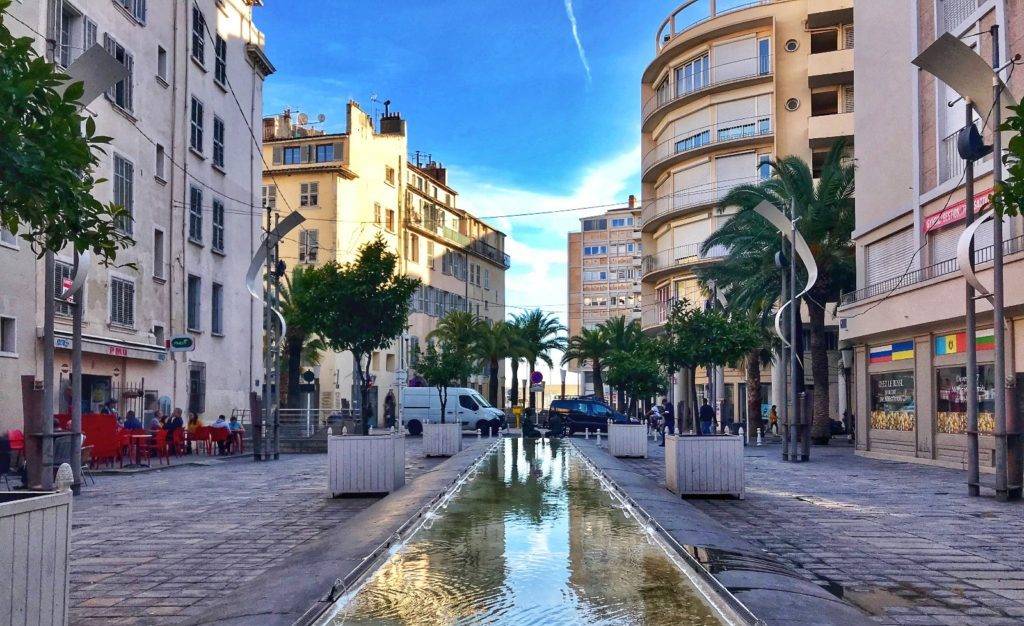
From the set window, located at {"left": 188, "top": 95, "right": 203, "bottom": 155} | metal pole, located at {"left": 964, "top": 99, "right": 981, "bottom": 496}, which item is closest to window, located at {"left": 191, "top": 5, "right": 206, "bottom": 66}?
window, located at {"left": 188, "top": 95, "right": 203, "bottom": 155}

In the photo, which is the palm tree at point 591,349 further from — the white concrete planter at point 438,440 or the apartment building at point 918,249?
the white concrete planter at point 438,440

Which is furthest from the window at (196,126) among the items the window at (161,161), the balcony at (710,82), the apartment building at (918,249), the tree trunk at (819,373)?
the balcony at (710,82)

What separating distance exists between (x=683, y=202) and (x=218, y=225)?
97.7ft

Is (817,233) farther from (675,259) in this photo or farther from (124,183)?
(675,259)

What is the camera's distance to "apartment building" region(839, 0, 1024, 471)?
2286 centimetres

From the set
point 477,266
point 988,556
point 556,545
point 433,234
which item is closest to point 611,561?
point 556,545

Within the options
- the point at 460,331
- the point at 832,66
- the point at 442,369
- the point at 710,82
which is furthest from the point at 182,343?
the point at 460,331

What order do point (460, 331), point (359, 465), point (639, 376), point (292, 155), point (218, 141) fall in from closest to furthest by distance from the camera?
point (359, 465)
point (218, 141)
point (639, 376)
point (292, 155)
point (460, 331)

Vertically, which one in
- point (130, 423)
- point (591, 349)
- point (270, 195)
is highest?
point (270, 195)

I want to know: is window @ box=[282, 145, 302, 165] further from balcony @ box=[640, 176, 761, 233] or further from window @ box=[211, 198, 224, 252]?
window @ box=[211, 198, 224, 252]

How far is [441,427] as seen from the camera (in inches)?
1052

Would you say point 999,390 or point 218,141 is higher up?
point 218,141

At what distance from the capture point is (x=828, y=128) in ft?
171

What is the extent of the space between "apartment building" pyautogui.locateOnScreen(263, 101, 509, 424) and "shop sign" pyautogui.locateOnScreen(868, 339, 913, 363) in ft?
100
